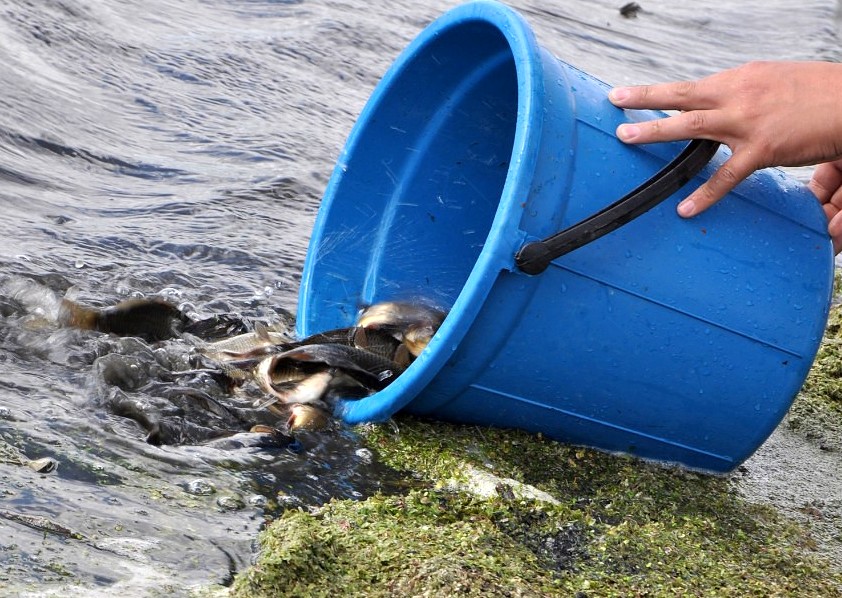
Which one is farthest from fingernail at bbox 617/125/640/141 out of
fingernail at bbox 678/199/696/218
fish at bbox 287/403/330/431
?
fish at bbox 287/403/330/431

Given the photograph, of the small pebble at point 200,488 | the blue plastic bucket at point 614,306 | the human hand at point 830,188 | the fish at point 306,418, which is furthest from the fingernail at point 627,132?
the small pebble at point 200,488

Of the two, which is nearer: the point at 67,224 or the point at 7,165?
the point at 67,224

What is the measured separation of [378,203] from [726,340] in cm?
→ 152

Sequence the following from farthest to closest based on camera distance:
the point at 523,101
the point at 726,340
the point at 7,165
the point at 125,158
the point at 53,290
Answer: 1. the point at 125,158
2. the point at 7,165
3. the point at 53,290
4. the point at 726,340
5. the point at 523,101

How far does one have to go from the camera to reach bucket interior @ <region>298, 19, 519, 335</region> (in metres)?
3.68

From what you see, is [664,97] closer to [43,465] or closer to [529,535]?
[529,535]

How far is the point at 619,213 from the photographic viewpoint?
2.62m

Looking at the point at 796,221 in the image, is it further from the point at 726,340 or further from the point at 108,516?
the point at 108,516

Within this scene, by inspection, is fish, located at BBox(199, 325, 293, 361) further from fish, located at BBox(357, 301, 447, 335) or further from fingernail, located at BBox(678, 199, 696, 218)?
fingernail, located at BBox(678, 199, 696, 218)

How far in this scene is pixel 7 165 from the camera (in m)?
5.32

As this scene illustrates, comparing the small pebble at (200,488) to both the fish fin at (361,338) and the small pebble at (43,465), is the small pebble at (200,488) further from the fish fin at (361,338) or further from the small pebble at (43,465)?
the fish fin at (361,338)

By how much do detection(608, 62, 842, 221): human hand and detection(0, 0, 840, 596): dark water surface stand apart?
1.28 meters

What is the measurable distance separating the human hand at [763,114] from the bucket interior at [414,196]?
1.07 m

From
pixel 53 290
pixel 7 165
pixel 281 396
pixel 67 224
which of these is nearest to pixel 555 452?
pixel 281 396
